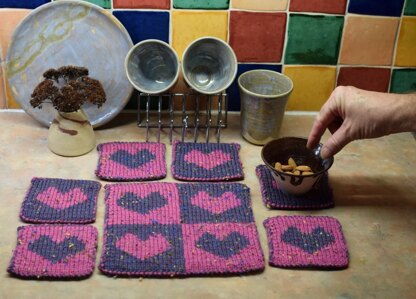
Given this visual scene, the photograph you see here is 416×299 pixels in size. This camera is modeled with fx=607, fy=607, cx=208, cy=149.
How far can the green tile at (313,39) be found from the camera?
1426mm

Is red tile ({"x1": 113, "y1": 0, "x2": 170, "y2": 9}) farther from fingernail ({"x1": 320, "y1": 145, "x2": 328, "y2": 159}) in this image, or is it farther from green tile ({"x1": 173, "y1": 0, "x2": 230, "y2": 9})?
fingernail ({"x1": 320, "y1": 145, "x2": 328, "y2": 159})

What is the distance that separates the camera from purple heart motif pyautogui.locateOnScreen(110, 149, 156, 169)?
1.29 metres

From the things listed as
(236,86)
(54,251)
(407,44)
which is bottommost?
(54,251)

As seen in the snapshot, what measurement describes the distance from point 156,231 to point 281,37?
0.60 m

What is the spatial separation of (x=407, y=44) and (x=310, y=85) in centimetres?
25

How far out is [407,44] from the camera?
4.82 ft

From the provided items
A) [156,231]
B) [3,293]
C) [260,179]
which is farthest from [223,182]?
[3,293]

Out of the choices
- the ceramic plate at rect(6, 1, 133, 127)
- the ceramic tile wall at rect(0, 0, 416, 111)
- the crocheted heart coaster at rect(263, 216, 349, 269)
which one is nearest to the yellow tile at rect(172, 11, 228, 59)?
the ceramic tile wall at rect(0, 0, 416, 111)

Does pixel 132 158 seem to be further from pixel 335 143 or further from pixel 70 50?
pixel 335 143

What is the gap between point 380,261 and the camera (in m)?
1.08

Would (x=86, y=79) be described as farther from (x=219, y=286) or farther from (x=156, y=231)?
(x=219, y=286)

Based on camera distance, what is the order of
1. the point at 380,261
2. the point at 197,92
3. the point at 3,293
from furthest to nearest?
the point at 197,92 → the point at 380,261 → the point at 3,293

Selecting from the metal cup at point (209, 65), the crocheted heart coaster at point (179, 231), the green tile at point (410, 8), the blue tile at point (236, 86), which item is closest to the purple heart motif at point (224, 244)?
the crocheted heart coaster at point (179, 231)

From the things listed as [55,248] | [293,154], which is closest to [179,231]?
[55,248]
